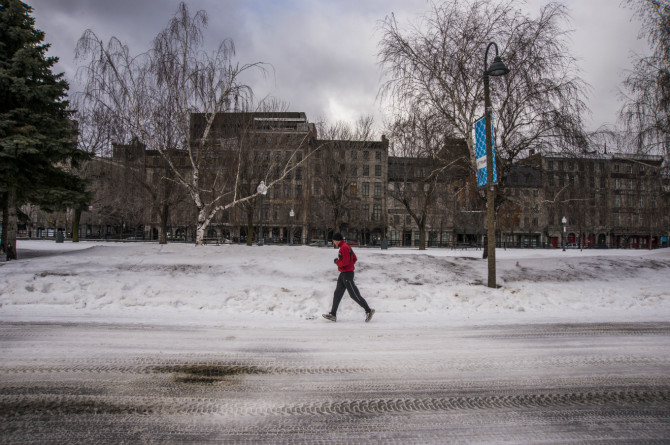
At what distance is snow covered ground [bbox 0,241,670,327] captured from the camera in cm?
769

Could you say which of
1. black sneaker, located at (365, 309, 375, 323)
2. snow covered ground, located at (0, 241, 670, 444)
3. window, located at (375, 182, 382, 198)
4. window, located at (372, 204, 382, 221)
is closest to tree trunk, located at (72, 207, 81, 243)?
snow covered ground, located at (0, 241, 670, 444)

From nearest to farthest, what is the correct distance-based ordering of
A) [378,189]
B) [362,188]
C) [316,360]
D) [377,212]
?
[316,360] → [377,212] → [362,188] → [378,189]

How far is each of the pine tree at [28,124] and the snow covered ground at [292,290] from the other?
261 cm

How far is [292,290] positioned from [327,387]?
5835 mm

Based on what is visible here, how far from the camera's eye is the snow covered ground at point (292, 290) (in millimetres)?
7691

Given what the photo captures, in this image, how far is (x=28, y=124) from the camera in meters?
11.9

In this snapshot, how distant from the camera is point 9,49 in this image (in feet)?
41.5

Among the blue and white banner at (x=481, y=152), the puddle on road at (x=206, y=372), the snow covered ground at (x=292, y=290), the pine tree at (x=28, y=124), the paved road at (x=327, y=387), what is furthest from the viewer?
the pine tree at (x=28, y=124)

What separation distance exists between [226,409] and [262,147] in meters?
21.1

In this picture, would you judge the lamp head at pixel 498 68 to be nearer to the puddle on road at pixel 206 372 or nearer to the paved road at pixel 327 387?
the paved road at pixel 327 387

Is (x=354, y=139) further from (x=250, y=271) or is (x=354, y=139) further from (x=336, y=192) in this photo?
(x=250, y=271)

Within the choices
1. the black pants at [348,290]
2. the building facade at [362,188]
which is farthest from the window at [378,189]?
the black pants at [348,290]

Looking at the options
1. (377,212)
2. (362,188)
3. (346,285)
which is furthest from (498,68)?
(362,188)

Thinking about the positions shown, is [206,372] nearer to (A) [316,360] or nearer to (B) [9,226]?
(A) [316,360]
